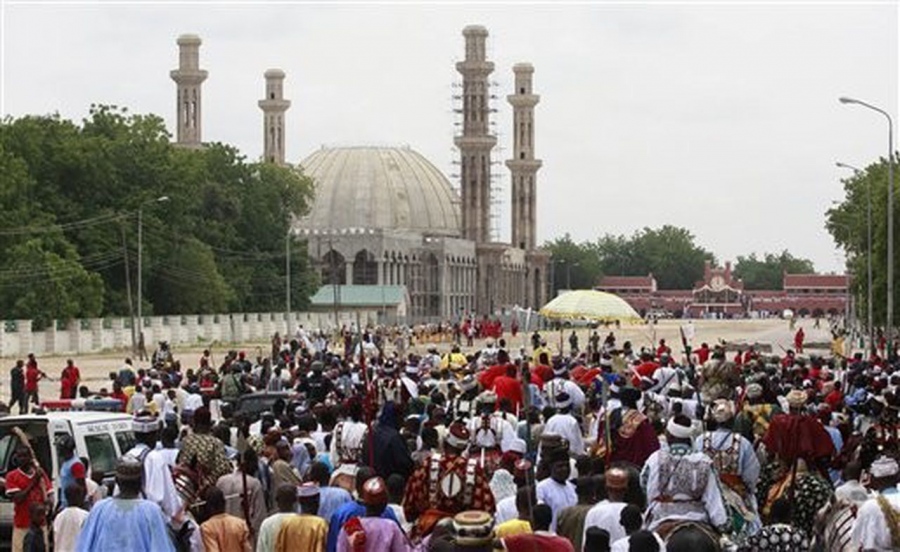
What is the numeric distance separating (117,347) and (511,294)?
3514 inches

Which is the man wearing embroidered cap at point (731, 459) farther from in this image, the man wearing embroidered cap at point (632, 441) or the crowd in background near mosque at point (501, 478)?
the man wearing embroidered cap at point (632, 441)

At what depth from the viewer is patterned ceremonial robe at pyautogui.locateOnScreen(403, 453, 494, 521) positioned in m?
11.3

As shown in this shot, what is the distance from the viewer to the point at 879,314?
6700 cm

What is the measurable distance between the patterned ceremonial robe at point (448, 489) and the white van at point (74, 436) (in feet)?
17.2

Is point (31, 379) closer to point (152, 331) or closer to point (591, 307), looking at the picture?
point (591, 307)

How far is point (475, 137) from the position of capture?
152375mm

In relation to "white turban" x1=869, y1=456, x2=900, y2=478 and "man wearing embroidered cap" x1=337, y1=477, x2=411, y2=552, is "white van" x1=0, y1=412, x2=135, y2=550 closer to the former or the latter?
"man wearing embroidered cap" x1=337, y1=477, x2=411, y2=552

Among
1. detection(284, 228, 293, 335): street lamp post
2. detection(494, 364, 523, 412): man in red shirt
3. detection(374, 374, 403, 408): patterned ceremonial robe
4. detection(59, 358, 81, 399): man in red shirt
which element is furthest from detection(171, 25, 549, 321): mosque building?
detection(494, 364, 523, 412): man in red shirt

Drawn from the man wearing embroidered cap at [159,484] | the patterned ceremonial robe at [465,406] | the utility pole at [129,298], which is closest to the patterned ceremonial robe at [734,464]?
the man wearing embroidered cap at [159,484]

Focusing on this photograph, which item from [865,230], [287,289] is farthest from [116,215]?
[865,230]

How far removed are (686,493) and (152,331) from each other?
68.4 metres

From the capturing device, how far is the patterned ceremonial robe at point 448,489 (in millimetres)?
11312

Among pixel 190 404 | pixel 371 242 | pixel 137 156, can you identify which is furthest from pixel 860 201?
pixel 190 404

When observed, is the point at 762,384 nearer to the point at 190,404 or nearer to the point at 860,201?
the point at 190,404
